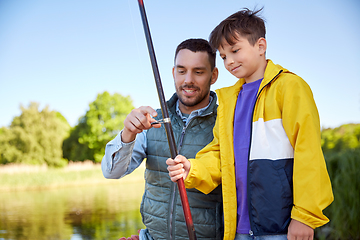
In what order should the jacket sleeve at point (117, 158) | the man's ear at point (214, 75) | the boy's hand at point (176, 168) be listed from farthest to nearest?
the man's ear at point (214, 75), the jacket sleeve at point (117, 158), the boy's hand at point (176, 168)

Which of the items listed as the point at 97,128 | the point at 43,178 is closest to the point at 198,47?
the point at 43,178

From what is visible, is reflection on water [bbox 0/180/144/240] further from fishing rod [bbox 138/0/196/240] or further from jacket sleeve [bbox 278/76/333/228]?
jacket sleeve [bbox 278/76/333/228]

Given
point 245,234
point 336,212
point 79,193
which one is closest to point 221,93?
point 245,234

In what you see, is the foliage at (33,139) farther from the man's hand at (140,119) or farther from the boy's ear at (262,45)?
the boy's ear at (262,45)

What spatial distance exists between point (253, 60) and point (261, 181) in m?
0.62

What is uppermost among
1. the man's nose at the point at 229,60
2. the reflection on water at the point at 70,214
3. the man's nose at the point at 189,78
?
the man's nose at the point at 229,60

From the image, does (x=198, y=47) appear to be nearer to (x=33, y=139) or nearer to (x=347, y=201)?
(x=347, y=201)

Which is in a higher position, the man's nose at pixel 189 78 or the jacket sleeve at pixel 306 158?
the man's nose at pixel 189 78

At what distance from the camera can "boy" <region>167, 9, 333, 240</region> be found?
122 cm

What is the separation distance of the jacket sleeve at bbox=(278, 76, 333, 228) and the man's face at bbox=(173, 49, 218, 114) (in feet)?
2.29

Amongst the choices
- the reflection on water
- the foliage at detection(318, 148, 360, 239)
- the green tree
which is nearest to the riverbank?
the reflection on water

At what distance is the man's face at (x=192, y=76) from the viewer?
1887mm

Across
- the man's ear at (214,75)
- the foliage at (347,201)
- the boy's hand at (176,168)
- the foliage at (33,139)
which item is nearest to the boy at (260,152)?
the boy's hand at (176,168)

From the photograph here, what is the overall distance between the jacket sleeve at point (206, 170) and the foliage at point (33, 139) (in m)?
22.3
